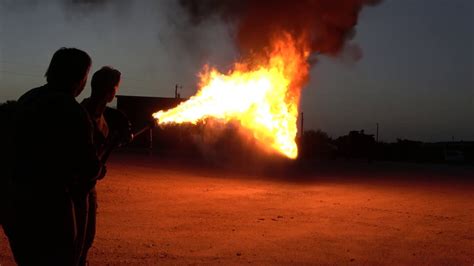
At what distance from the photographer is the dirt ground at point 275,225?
22.0ft

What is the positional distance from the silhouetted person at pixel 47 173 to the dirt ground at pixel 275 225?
2998mm

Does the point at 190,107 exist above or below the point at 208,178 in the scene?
above

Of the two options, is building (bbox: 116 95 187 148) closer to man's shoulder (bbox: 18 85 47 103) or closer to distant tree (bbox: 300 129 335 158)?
distant tree (bbox: 300 129 335 158)

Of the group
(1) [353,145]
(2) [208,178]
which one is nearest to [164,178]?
(2) [208,178]

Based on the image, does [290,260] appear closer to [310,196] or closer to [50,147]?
[50,147]

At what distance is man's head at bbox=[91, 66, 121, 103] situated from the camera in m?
4.74

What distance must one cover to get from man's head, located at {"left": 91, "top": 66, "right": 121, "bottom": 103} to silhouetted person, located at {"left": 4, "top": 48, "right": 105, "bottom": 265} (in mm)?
1440

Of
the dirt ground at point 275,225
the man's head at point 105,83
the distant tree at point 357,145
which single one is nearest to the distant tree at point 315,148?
the distant tree at point 357,145

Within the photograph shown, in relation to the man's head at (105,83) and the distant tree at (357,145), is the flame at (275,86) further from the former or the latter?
the distant tree at (357,145)

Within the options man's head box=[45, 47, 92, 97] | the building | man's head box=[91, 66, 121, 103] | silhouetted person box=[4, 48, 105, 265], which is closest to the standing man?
man's head box=[91, 66, 121, 103]

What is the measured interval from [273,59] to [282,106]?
1.38 meters

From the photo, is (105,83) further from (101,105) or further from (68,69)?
(68,69)

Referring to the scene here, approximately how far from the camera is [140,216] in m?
9.46

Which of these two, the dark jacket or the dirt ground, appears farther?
the dirt ground
